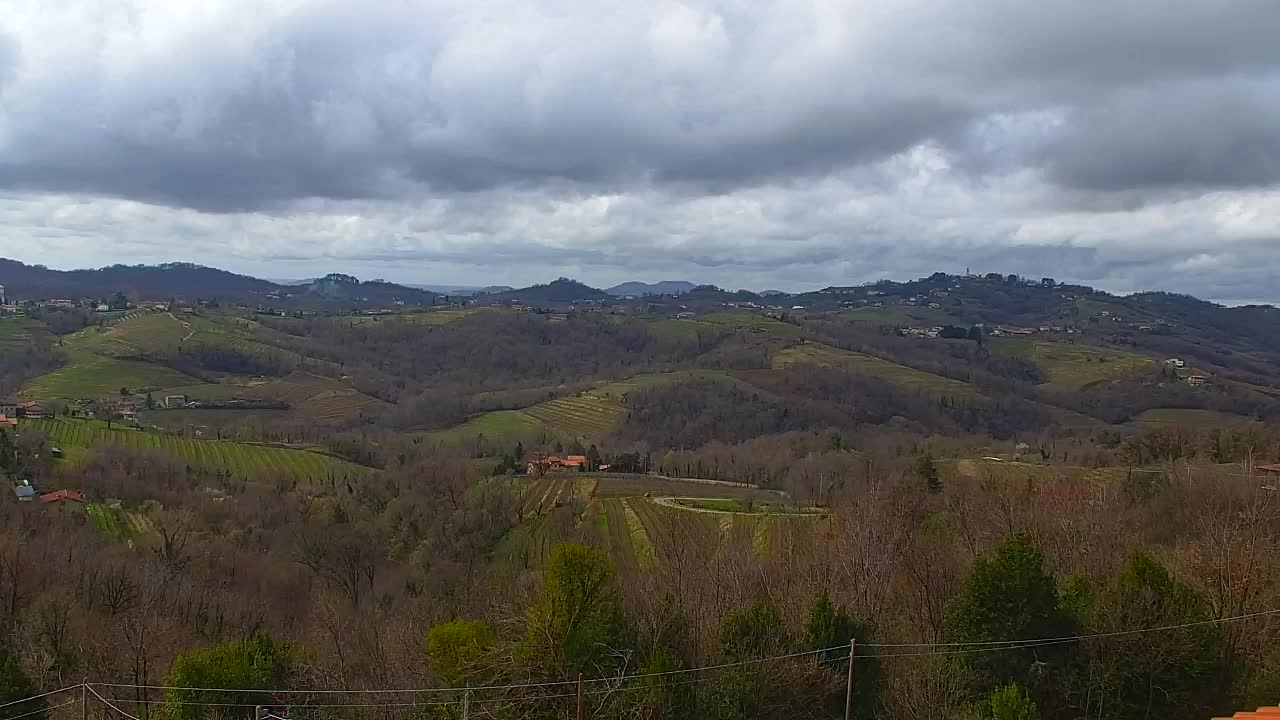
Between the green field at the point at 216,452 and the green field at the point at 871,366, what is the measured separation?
88.3 metres

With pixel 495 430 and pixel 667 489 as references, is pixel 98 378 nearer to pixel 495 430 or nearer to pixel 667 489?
pixel 495 430

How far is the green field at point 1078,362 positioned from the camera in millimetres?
161000

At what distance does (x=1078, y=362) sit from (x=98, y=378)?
18239 cm

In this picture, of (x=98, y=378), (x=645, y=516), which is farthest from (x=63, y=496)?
(x=98, y=378)

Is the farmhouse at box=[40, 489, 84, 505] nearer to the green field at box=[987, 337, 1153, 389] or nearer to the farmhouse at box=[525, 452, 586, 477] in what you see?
the farmhouse at box=[525, 452, 586, 477]

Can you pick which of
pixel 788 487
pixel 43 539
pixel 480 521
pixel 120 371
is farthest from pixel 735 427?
pixel 120 371

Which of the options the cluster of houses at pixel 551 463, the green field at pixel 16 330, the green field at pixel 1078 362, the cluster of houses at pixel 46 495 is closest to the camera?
the cluster of houses at pixel 46 495

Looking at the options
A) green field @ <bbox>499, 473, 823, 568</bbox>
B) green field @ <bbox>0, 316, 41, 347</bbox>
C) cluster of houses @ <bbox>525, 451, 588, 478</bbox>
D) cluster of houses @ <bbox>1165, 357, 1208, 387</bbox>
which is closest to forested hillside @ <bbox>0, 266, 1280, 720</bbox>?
green field @ <bbox>499, 473, 823, 568</bbox>

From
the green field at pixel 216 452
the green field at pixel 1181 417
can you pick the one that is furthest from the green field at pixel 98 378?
the green field at pixel 1181 417

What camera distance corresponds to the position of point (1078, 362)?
178125 mm

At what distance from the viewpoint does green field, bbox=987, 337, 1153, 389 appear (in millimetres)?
161000

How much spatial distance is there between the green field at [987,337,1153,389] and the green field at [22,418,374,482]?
437 feet

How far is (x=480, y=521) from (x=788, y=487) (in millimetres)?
30708

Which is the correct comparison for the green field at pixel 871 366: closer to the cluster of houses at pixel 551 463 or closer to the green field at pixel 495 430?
the green field at pixel 495 430
